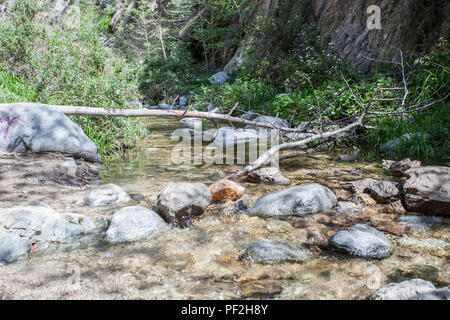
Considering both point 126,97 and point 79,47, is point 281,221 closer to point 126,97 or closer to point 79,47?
point 126,97

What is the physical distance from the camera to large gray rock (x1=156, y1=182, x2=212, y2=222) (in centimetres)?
287

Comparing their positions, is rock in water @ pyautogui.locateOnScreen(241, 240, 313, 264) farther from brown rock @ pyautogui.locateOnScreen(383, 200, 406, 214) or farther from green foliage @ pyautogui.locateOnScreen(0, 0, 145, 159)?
green foliage @ pyautogui.locateOnScreen(0, 0, 145, 159)

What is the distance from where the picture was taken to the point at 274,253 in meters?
2.23

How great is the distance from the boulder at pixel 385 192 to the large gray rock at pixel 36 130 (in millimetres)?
3812

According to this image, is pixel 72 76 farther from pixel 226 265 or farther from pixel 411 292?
pixel 411 292

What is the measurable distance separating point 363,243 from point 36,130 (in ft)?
13.3

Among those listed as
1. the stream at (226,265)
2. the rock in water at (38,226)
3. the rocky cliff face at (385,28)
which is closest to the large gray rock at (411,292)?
the stream at (226,265)

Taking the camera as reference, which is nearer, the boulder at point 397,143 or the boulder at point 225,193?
the boulder at point 225,193

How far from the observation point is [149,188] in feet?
12.5

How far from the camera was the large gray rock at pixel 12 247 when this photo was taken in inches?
84.0

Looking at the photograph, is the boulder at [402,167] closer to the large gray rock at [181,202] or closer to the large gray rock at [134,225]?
the large gray rock at [181,202]

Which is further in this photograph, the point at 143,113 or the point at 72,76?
the point at 72,76

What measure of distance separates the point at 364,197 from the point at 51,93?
5.12 metres

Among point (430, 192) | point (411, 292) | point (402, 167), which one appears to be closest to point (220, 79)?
point (402, 167)
